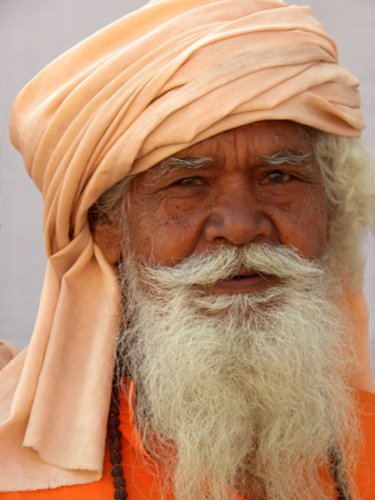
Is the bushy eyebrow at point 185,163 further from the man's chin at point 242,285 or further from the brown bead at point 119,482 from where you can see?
the brown bead at point 119,482

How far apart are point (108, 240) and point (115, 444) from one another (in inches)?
29.4

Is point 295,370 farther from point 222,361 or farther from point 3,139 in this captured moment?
point 3,139

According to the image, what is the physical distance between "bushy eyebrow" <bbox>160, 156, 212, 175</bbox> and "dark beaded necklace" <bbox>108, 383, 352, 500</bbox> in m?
0.79

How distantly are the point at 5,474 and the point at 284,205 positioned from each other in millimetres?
1224

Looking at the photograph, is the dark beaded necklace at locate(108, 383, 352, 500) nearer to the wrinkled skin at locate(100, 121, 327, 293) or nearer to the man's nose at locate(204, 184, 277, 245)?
the wrinkled skin at locate(100, 121, 327, 293)

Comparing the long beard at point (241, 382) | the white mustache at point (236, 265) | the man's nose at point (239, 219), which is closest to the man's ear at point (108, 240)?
the long beard at point (241, 382)

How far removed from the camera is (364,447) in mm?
2199

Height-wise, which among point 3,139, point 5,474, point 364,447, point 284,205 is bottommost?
point 5,474

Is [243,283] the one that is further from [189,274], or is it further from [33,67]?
[33,67]

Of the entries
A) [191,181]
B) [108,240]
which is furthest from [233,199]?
[108,240]

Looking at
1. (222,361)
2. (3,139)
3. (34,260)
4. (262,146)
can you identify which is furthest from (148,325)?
(3,139)

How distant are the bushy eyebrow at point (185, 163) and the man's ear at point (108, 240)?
0.38m

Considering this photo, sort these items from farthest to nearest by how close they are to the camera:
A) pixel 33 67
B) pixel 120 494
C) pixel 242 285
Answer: pixel 33 67
pixel 242 285
pixel 120 494

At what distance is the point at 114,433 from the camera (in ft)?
6.57
